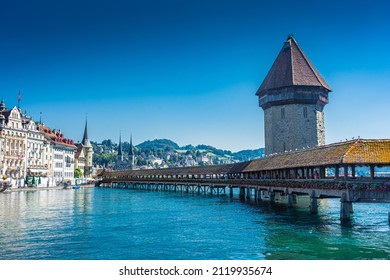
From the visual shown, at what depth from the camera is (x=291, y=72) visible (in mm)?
57594

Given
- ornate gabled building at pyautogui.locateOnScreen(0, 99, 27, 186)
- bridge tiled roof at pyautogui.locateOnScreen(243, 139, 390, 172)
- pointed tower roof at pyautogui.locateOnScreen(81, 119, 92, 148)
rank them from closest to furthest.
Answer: bridge tiled roof at pyautogui.locateOnScreen(243, 139, 390, 172)
ornate gabled building at pyautogui.locateOnScreen(0, 99, 27, 186)
pointed tower roof at pyautogui.locateOnScreen(81, 119, 92, 148)

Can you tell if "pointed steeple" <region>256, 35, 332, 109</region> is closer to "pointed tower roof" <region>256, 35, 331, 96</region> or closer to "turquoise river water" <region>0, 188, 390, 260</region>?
"pointed tower roof" <region>256, 35, 331, 96</region>

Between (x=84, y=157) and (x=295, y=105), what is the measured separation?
275 feet

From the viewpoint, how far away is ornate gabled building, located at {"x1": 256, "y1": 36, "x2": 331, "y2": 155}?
186 feet

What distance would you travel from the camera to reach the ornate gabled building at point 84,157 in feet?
397

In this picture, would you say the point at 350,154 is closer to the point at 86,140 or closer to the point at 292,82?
the point at 292,82

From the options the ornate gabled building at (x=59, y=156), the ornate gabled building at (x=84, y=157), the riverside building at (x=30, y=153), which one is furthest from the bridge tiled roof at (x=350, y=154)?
the ornate gabled building at (x=84, y=157)

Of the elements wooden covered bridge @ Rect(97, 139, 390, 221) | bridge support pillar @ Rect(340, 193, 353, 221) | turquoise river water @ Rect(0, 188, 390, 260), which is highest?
wooden covered bridge @ Rect(97, 139, 390, 221)

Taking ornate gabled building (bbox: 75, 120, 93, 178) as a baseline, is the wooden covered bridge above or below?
below

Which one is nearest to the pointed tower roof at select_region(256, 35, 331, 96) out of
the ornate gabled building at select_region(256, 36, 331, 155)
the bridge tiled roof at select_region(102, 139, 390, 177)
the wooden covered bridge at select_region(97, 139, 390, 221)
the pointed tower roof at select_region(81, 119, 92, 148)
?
the ornate gabled building at select_region(256, 36, 331, 155)

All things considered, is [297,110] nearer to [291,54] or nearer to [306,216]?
[291,54]

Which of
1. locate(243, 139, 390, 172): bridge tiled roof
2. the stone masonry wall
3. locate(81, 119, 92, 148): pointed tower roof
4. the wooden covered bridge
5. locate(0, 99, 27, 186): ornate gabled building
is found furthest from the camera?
locate(81, 119, 92, 148): pointed tower roof
